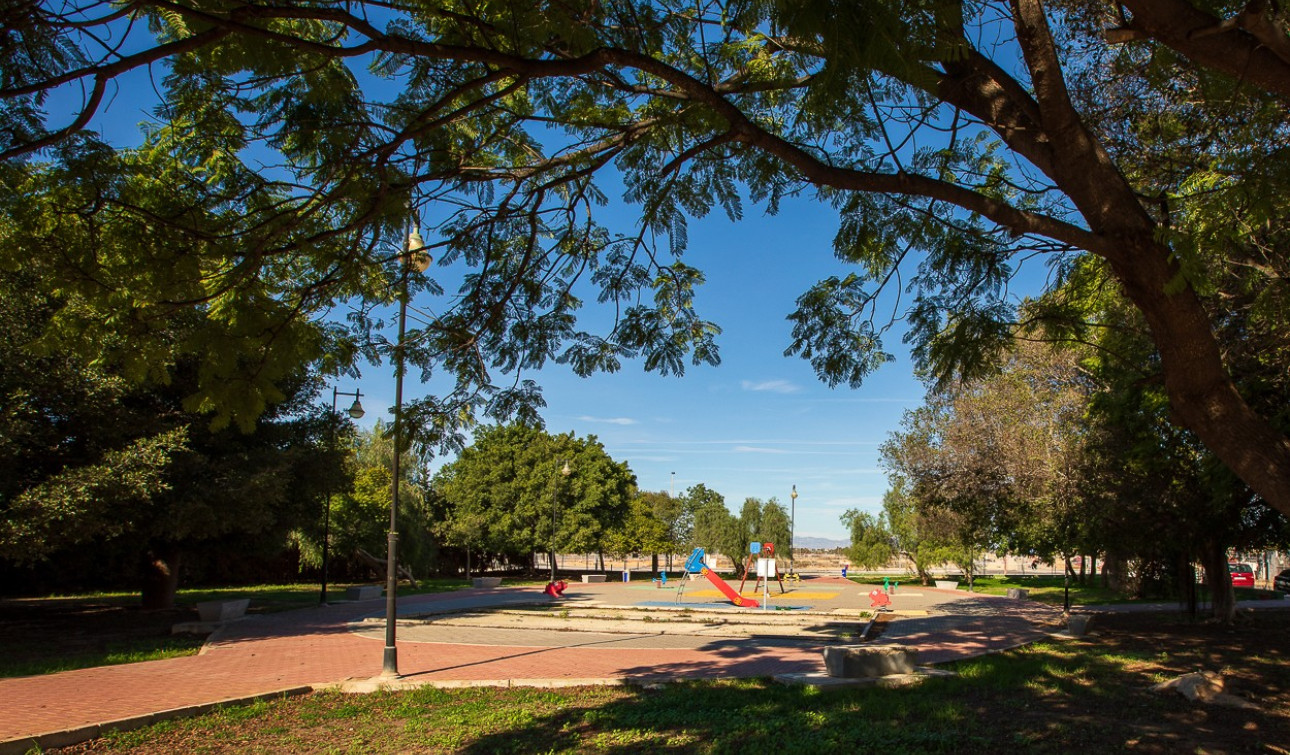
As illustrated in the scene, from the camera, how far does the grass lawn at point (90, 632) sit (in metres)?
12.4

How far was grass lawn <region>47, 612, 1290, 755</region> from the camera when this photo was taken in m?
6.45

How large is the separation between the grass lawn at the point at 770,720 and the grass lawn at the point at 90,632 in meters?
5.64

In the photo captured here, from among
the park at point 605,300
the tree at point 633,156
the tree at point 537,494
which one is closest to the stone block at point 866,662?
the park at point 605,300

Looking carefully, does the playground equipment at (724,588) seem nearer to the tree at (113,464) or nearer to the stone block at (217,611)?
the tree at (113,464)

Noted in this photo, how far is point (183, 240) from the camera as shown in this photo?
5340mm

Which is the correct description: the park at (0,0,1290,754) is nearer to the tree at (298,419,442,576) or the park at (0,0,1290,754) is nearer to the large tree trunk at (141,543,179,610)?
the large tree trunk at (141,543,179,610)

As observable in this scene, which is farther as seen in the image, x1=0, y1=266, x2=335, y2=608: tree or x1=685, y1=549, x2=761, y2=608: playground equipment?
x1=685, y1=549, x2=761, y2=608: playground equipment

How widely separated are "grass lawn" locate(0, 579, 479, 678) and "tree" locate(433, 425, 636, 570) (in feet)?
53.0

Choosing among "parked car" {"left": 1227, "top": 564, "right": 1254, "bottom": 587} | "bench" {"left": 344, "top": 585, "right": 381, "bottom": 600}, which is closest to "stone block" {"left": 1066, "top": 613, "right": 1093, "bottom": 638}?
"bench" {"left": 344, "top": 585, "right": 381, "bottom": 600}

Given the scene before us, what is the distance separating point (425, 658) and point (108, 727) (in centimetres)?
553

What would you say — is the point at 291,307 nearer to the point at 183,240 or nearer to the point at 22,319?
the point at 183,240

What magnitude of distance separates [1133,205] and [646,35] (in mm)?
3482

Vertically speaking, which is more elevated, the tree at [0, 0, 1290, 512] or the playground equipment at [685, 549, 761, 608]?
the tree at [0, 0, 1290, 512]

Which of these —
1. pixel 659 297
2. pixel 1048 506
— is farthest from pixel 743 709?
pixel 1048 506
